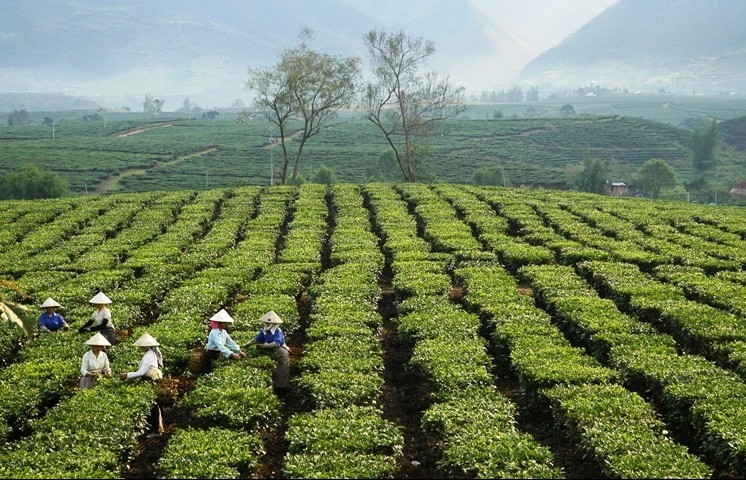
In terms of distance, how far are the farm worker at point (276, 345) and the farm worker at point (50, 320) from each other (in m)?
6.73

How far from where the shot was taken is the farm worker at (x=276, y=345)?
20703mm

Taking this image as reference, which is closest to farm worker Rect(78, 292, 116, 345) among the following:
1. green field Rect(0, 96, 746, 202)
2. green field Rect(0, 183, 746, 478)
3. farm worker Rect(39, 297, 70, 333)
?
green field Rect(0, 183, 746, 478)

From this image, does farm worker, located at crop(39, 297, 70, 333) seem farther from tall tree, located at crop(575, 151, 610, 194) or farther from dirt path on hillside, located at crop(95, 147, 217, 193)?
dirt path on hillside, located at crop(95, 147, 217, 193)

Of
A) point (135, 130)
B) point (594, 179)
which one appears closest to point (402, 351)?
point (594, 179)

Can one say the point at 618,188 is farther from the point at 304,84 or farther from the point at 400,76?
the point at 304,84

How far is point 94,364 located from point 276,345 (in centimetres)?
476

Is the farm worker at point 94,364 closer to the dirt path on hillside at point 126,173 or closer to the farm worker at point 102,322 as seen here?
the farm worker at point 102,322

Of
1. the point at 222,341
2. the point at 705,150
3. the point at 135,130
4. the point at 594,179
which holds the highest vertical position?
the point at 135,130

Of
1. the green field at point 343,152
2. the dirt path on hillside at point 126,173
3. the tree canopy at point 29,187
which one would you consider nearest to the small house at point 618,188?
the green field at point 343,152

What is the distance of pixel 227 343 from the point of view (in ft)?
71.9

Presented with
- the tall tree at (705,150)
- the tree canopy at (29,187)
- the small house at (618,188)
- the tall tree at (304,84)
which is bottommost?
the small house at (618,188)

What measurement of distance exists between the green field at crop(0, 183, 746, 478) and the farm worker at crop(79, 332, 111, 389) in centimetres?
67

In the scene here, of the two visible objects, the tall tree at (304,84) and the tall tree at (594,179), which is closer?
the tall tree at (304,84)

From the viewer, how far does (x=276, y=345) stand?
21.6 metres
